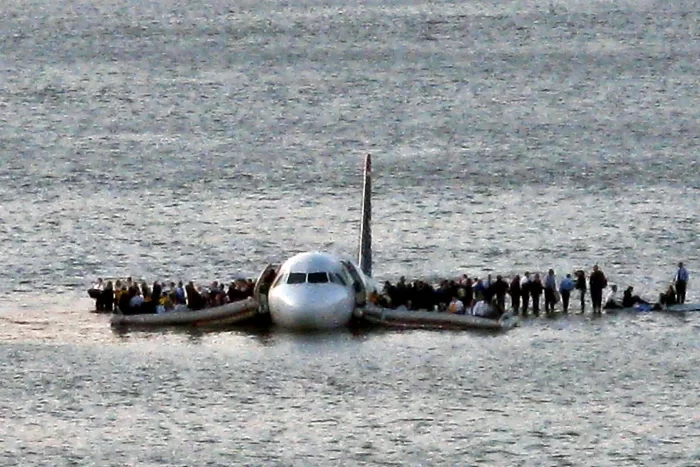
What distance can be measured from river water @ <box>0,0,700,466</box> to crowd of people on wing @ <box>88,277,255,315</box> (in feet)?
4.65

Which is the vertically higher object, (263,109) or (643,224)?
(263,109)

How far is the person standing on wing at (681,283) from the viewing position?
80750mm

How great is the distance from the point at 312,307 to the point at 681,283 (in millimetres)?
14944

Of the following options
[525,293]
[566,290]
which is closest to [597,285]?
[566,290]

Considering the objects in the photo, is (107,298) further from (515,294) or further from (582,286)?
(582,286)

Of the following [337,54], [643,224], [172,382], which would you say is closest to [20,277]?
[172,382]

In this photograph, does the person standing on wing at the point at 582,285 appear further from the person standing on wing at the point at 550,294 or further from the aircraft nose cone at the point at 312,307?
the aircraft nose cone at the point at 312,307

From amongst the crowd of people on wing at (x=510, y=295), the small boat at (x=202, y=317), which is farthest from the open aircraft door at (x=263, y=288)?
the crowd of people on wing at (x=510, y=295)

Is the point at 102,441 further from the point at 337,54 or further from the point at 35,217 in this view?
the point at 337,54

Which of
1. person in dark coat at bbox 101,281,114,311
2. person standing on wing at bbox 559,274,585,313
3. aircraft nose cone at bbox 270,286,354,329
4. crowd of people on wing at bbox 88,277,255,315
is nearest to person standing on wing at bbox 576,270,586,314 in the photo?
person standing on wing at bbox 559,274,585,313

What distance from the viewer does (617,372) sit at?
230 ft

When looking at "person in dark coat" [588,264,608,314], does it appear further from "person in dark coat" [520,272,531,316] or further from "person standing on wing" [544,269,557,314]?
"person in dark coat" [520,272,531,316]

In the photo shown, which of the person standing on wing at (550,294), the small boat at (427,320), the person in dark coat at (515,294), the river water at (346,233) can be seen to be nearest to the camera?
the river water at (346,233)

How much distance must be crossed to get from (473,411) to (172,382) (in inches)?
409
